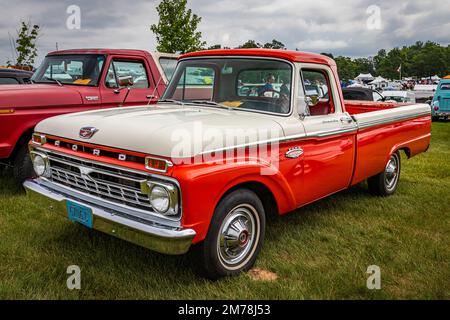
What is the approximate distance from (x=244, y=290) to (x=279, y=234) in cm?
124

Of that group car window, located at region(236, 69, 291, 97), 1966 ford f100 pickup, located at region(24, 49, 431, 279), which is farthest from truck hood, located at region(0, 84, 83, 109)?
car window, located at region(236, 69, 291, 97)

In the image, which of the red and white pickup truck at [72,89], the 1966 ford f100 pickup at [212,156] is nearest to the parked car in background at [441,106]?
the red and white pickup truck at [72,89]

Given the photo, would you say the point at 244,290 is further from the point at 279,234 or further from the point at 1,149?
the point at 1,149

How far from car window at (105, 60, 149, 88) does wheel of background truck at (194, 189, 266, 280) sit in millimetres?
3541

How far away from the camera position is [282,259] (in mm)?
3723

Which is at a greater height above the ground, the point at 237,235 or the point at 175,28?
the point at 175,28

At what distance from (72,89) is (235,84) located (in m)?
2.89

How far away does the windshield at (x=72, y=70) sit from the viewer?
20.2ft

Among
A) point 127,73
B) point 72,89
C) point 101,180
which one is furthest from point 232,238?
point 127,73

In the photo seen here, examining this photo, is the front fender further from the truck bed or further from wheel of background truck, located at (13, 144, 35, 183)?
wheel of background truck, located at (13, 144, 35, 183)

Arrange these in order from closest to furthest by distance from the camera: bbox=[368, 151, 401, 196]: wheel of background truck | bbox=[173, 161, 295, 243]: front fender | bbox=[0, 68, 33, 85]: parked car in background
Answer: bbox=[173, 161, 295, 243]: front fender, bbox=[368, 151, 401, 196]: wheel of background truck, bbox=[0, 68, 33, 85]: parked car in background

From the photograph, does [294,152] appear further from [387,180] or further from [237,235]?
[387,180]

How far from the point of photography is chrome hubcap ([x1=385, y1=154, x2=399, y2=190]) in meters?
5.75

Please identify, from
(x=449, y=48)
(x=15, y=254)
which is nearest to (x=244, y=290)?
(x=15, y=254)
